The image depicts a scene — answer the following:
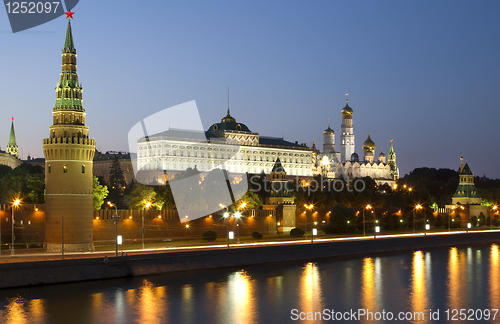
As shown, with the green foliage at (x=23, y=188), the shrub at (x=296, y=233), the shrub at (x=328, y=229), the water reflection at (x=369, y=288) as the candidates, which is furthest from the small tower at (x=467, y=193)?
the green foliage at (x=23, y=188)

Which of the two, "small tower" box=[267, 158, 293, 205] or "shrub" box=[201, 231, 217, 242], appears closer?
"shrub" box=[201, 231, 217, 242]

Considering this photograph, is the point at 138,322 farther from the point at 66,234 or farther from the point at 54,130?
the point at 54,130

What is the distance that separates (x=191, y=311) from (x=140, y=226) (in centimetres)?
3467

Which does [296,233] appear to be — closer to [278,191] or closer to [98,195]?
[278,191]

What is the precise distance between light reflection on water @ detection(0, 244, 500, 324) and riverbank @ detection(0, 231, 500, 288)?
2.51 ft

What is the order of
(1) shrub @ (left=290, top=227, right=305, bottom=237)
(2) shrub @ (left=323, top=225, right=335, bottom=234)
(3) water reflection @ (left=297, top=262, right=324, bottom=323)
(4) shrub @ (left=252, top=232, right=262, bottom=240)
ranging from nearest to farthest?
(3) water reflection @ (left=297, top=262, right=324, bottom=323)
(4) shrub @ (left=252, top=232, right=262, bottom=240)
(1) shrub @ (left=290, top=227, right=305, bottom=237)
(2) shrub @ (left=323, top=225, right=335, bottom=234)

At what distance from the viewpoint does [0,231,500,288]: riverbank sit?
44.6 m

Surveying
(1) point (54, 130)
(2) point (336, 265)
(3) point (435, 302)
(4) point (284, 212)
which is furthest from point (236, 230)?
(3) point (435, 302)

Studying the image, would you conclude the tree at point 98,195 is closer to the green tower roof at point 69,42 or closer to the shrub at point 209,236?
the shrub at point 209,236

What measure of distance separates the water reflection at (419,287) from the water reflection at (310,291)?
5863mm

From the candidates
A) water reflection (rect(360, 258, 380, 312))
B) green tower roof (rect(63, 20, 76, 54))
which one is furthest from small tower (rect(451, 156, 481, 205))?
green tower roof (rect(63, 20, 76, 54))

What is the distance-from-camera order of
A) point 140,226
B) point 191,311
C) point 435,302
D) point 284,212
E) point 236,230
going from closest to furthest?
point 191,311 < point 435,302 < point 140,226 < point 236,230 < point 284,212

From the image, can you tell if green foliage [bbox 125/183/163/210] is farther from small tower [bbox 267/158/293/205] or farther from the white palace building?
the white palace building

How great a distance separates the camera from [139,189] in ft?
274
